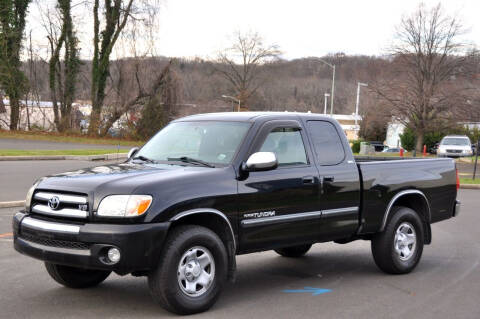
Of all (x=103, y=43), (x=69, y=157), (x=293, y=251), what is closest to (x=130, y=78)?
(x=103, y=43)

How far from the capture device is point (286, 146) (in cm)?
659

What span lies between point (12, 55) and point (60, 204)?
42.2 meters

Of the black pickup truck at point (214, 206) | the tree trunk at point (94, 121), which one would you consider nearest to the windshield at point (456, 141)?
the tree trunk at point (94, 121)

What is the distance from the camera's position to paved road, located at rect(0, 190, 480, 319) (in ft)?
18.6

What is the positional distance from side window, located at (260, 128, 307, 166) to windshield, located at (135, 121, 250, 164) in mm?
301

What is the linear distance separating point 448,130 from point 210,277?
161 ft

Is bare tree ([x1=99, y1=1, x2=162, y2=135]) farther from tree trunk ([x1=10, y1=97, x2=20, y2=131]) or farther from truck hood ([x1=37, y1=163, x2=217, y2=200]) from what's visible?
truck hood ([x1=37, y1=163, x2=217, y2=200])

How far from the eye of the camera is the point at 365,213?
7.19 metres

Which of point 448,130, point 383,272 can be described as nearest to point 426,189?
point 383,272

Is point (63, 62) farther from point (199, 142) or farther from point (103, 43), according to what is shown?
point (199, 142)

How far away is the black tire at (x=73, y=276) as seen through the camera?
6.24 metres

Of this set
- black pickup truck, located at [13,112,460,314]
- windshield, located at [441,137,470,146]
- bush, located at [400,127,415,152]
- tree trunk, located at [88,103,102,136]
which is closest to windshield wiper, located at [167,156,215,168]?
black pickup truck, located at [13,112,460,314]

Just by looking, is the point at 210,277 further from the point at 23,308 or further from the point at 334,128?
the point at 334,128

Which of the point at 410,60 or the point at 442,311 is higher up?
the point at 410,60
